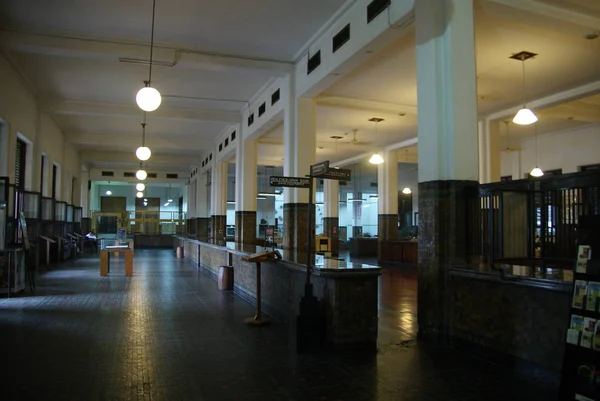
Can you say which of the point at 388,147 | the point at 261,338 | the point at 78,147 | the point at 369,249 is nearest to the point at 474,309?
the point at 261,338

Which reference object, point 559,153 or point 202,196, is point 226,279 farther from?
point 202,196

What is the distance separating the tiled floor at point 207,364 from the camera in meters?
3.24

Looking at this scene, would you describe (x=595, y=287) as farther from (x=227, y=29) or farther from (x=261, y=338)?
(x=227, y=29)

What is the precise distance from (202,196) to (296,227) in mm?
11908

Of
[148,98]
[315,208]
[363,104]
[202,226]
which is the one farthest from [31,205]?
[202,226]

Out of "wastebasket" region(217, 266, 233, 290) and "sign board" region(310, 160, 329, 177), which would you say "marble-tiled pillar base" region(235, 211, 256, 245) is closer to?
"wastebasket" region(217, 266, 233, 290)

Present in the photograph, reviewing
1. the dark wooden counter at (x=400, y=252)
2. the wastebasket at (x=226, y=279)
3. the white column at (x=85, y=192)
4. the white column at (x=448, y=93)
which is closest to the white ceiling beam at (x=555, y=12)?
the white column at (x=448, y=93)

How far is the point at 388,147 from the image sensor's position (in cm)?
1483

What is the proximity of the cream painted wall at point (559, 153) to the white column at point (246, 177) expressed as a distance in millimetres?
7823

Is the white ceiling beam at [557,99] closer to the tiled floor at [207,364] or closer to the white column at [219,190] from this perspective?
the tiled floor at [207,364]

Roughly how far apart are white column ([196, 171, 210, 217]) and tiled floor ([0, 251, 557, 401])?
12648 mm

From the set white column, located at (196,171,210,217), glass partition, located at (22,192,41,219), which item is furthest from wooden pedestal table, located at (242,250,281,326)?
white column, located at (196,171,210,217)

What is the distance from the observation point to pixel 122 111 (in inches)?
454

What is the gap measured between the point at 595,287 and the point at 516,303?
1053 millimetres
